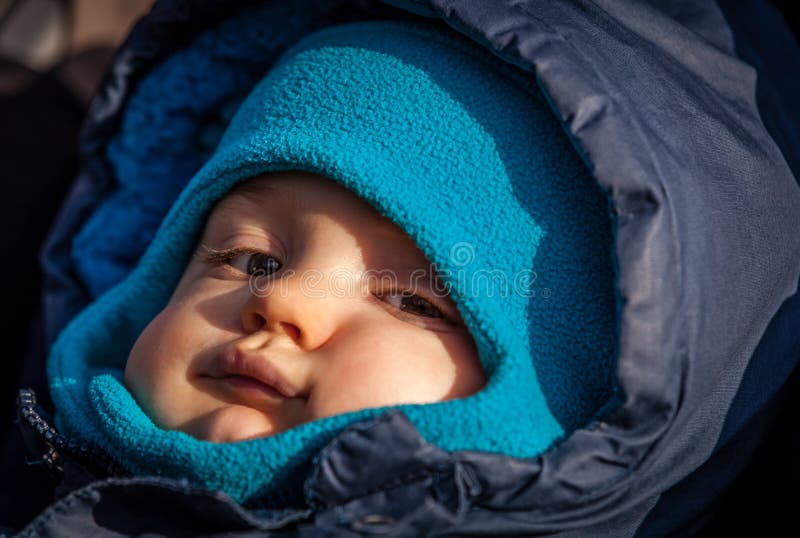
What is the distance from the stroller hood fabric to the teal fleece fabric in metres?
0.04

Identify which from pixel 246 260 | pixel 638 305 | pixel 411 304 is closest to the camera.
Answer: pixel 638 305

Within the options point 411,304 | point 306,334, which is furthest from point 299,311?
point 411,304

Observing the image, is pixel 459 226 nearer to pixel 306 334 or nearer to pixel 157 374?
pixel 306 334

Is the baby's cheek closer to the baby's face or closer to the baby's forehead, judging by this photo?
the baby's face

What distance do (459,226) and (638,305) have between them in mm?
209

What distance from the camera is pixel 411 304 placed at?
3.24 ft

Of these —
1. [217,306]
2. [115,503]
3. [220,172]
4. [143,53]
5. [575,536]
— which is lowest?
[575,536]

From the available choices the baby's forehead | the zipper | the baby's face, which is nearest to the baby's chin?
the baby's face

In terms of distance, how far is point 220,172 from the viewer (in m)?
1.11

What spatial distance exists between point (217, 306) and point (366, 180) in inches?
9.6

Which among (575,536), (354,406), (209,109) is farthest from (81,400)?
(575,536)

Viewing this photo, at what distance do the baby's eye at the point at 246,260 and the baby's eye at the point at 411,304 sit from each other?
0.15 metres

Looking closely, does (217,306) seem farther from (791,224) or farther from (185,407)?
(791,224)

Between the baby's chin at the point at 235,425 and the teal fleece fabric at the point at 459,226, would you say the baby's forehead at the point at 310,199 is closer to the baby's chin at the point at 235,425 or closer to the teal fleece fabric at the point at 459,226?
the teal fleece fabric at the point at 459,226
